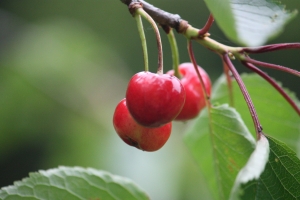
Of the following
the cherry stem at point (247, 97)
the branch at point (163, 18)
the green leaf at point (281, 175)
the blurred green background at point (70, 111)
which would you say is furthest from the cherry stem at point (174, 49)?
the blurred green background at point (70, 111)

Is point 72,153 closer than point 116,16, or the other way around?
point 72,153

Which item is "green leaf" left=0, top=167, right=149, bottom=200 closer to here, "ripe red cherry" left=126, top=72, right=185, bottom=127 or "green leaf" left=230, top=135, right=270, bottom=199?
"ripe red cherry" left=126, top=72, right=185, bottom=127

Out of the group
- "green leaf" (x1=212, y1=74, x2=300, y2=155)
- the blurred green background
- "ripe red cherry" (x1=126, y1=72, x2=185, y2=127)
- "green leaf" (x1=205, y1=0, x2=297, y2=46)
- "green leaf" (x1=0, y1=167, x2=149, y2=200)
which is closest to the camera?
Answer: "green leaf" (x1=205, y1=0, x2=297, y2=46)

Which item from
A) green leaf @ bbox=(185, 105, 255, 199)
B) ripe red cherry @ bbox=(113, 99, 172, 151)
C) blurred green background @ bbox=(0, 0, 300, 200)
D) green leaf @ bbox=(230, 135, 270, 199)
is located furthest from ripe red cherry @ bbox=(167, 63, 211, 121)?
blurred green background @ bbox=(0, 0, 300, 200)

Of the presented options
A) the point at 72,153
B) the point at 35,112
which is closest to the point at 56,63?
the point at 35,112

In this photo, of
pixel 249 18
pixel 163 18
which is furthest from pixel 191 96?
pixel 249 18

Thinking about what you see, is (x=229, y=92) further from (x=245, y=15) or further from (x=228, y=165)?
(x=245, y=15)
